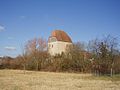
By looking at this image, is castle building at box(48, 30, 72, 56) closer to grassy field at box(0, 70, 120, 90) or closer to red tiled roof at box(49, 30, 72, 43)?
red tiled roof at box(49, 30, 72, 43)

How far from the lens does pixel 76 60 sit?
54406mm

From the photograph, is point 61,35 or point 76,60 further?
point 61,35

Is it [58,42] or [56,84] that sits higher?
[58,42]

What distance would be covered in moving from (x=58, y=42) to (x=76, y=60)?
78.6 feet

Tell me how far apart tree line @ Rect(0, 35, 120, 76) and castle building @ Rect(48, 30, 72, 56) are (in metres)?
3.37

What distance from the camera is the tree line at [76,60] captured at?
1443 inches

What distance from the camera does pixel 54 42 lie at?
255 ft

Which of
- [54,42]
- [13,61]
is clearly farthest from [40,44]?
[13,61]

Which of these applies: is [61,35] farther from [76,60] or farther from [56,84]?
[56,84]

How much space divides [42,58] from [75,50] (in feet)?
35.0

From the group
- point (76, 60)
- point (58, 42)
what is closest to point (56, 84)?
point (76, 60)

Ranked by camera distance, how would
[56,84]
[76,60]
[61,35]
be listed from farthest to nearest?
[61,35]
[76,60]
[56,84]

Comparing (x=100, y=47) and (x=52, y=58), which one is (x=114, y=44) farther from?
(x=52, y=58)

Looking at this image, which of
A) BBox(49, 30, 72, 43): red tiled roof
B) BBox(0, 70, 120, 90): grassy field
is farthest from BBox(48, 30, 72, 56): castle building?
BBox(0, 70, 120, 90): grassy field
